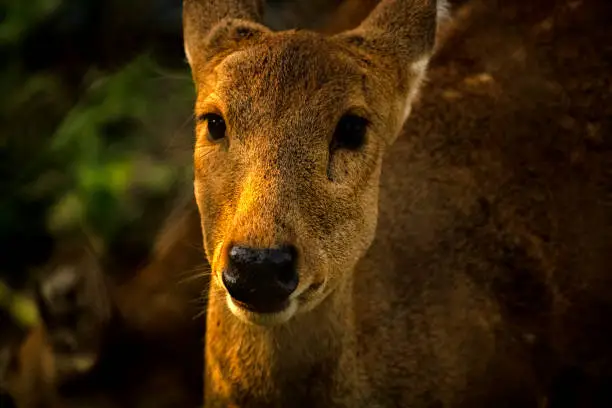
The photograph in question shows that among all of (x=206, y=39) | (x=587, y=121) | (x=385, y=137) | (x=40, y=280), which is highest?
(x=206, y=39)

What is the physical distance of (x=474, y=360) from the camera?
4043 mm

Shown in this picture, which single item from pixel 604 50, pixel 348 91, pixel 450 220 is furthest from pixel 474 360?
pixel 604 50

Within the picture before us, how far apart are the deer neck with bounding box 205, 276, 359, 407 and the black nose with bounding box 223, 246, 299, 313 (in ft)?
1.83

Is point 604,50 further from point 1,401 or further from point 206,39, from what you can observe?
point 1,401

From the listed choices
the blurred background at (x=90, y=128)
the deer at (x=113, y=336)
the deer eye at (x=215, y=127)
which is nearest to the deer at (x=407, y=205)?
the deer eye at (x=215, y=127)

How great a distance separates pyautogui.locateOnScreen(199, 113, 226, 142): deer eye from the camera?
3402mm

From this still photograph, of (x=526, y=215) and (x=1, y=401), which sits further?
(x=1, y=401)

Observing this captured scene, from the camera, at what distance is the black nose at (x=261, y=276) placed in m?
2.86

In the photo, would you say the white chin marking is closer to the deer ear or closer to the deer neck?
the deer neck

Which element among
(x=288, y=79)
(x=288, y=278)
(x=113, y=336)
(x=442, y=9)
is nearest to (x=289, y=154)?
(x=288, y=79)

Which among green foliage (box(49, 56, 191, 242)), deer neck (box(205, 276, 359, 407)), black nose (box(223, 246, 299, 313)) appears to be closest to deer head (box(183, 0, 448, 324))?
black nose (box(223, 246, 299, 313))

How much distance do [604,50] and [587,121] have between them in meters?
0.41

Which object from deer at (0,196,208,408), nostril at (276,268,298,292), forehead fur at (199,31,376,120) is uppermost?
forehead fur at (199,31,376,120)

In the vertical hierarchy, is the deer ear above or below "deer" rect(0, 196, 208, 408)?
above
